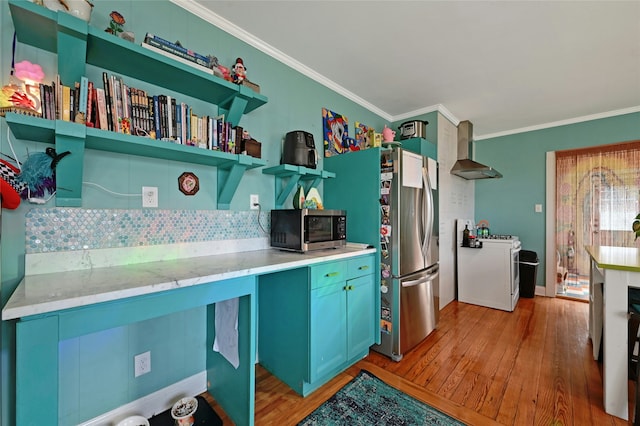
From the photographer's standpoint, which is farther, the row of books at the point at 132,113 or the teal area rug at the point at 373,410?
the teal area rug at the point at 373,410

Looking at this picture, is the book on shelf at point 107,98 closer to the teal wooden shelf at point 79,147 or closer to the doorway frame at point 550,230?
the teal wooden shelf at point 79,147

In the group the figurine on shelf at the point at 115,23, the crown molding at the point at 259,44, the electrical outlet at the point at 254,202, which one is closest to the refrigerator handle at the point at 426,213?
the crown molding at the point at 259,44

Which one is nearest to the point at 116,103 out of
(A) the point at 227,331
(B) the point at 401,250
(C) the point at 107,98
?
(C) the point at 107,98

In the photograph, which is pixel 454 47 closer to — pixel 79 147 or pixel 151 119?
pixel 151 119

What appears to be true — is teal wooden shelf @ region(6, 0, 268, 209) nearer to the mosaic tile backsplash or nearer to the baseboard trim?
the mosaic tile backsplash

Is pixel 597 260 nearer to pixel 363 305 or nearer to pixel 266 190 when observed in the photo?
pixel 363 305

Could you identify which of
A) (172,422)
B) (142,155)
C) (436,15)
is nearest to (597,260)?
(436,15)

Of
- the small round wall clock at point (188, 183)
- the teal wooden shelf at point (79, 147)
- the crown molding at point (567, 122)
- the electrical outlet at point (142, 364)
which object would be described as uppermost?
the crown molding at point (567, 122)

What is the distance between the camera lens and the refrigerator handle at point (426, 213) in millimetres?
2270

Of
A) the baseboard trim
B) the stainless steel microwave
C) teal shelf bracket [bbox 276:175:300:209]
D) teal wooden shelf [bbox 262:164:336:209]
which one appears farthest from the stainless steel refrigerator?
the baseboard trim

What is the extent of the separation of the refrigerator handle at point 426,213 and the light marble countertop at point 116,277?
1114mm

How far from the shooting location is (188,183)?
1.60 meters

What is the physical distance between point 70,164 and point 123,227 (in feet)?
1.22

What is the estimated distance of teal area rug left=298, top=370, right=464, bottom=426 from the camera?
1423 mm
